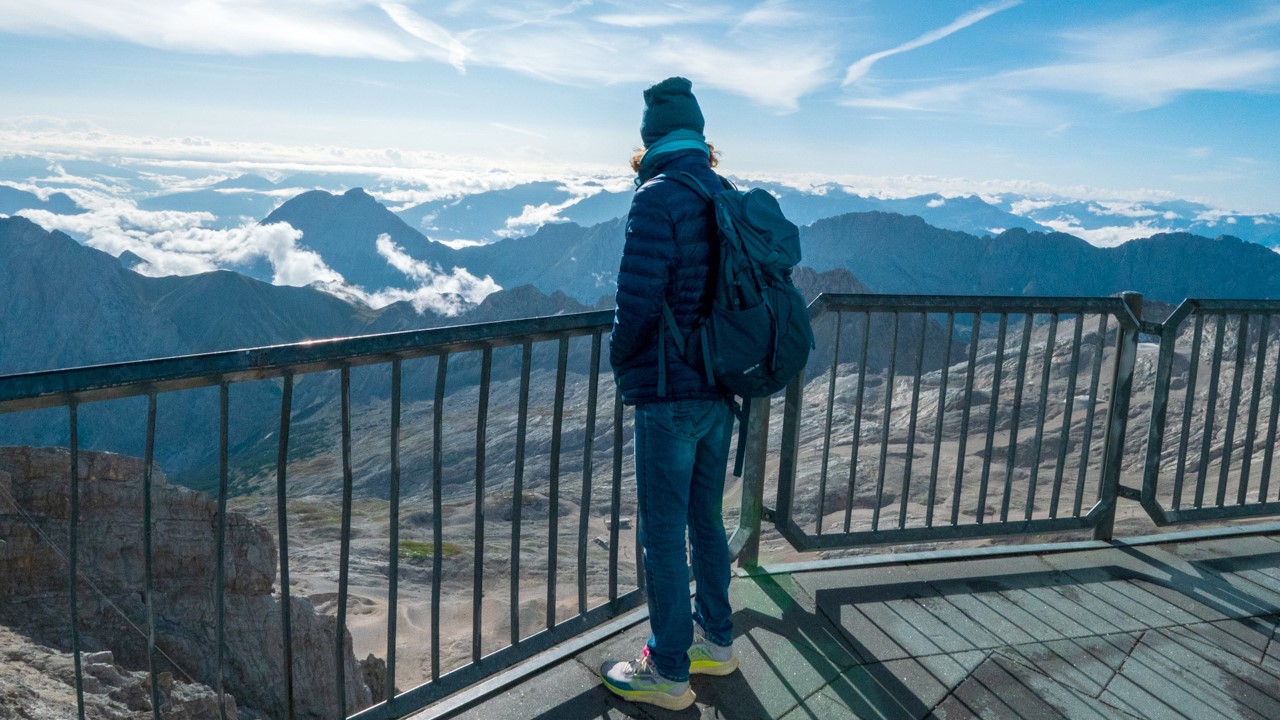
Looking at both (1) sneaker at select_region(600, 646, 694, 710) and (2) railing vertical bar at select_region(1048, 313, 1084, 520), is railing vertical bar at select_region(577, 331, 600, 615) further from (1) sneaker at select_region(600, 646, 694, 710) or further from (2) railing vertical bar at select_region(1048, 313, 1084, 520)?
(2) railing vertical bar at select_region(1048, 313, 1084, 520)

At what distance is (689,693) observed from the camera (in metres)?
3.79

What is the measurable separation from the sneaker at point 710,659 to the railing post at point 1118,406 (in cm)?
320

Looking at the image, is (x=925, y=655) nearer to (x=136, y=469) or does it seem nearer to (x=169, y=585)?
(x=169, y=585)

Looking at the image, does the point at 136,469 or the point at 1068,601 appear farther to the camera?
the point at 136,469

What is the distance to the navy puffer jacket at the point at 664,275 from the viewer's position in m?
3.13

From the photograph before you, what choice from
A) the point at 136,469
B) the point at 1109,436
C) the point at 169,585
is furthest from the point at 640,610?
the point at 136,469

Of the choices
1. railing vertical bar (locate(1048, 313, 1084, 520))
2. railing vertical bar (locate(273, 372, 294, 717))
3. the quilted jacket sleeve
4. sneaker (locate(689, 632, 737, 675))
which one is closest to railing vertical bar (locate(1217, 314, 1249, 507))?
railing vertical bar (locate(1048, 313, 1084, 520))

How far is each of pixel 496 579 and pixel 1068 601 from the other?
63639mm

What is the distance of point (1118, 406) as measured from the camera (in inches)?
228

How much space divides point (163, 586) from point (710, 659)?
1185 inches

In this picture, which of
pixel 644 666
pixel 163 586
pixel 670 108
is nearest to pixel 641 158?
pixel 670 108

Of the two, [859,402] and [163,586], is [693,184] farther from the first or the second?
[163,586]

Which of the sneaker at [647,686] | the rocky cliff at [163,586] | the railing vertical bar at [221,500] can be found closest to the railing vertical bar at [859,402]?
the sneaker at [647,686]

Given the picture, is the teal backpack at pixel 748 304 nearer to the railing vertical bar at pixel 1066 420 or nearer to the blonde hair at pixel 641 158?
the blonde hair at pixel 641 158
